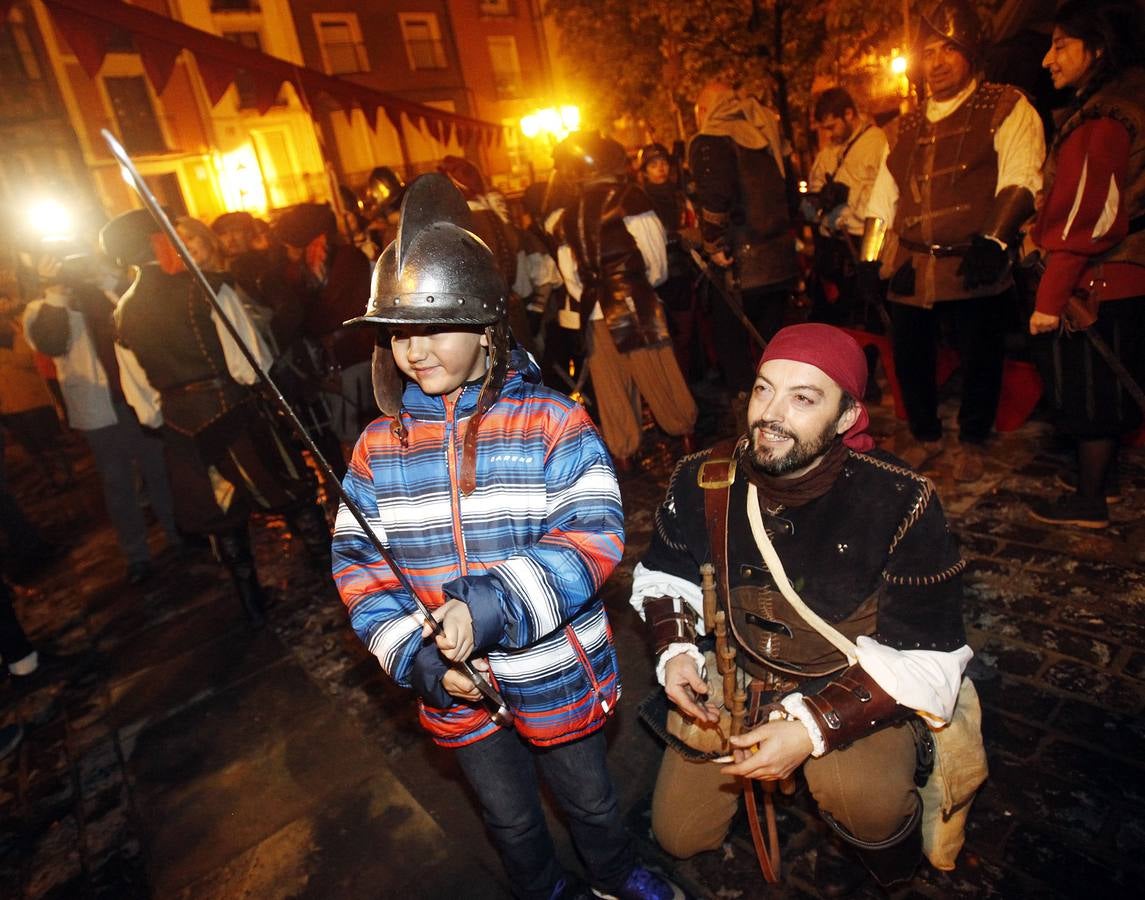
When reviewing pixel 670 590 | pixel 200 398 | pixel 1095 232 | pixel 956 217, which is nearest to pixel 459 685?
pixel 670 590

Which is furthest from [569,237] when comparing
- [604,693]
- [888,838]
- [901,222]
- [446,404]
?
[888,838]

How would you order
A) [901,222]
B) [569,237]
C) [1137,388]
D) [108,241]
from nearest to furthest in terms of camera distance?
[1137,388] < [108,241] < [901,222] < [569,237]

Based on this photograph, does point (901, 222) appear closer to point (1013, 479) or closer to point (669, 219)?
point (1013, 479)

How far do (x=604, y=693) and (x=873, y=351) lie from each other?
3879 millimetres

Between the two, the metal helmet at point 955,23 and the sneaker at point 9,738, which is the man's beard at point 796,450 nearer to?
the metal helmet at point 955,23

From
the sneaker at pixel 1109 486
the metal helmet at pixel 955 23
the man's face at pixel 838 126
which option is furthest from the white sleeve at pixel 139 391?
the man's face at pixel 838 126

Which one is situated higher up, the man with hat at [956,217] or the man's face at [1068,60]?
the man's face at [1068,60]

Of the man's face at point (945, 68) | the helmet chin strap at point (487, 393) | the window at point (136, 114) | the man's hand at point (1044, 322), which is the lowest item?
the man's hand at point (1044, 322)

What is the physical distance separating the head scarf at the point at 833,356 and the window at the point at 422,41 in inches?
1276

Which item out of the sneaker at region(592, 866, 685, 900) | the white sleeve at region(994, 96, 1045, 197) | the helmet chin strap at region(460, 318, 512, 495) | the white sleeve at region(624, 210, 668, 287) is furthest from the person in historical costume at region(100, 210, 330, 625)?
the white sleeve at region(994, 96, 1045, 197)

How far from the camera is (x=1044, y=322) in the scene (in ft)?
10.9

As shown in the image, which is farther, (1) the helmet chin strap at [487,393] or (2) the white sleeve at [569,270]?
(2) the white sleeve at [569,270]

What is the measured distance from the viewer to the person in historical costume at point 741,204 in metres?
4.96

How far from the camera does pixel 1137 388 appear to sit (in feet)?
10.5
